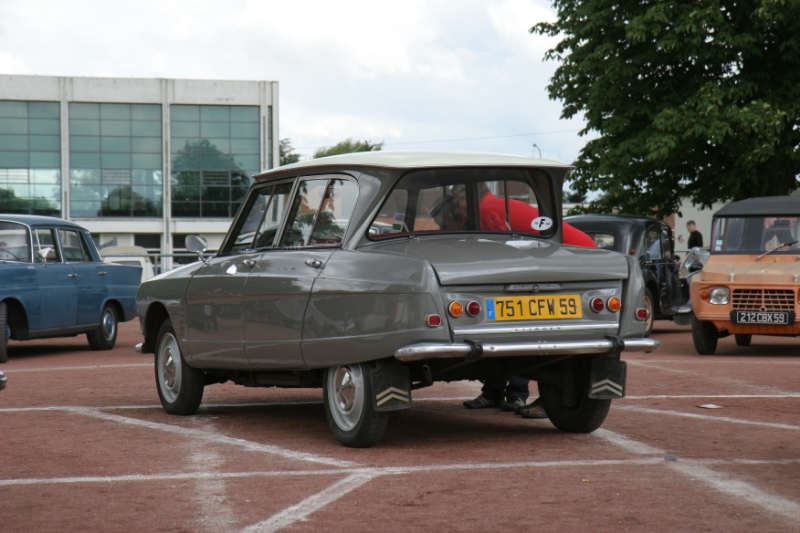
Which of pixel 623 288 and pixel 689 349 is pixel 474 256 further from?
pixel 689 349

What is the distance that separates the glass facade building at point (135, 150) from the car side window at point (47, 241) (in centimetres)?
5412

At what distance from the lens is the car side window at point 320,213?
830 centimetres

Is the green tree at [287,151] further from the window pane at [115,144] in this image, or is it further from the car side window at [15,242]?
the car side window at [15,242]

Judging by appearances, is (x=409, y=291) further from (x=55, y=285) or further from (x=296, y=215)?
(x=55, y=285)

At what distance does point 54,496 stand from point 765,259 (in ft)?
39.1

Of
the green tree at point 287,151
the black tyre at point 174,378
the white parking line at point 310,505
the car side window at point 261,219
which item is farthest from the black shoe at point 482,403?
the green tree at point 287,151

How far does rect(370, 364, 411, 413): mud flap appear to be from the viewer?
25.0 ft

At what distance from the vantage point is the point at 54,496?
20.9ft

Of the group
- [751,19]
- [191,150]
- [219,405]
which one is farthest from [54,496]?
[191,150]

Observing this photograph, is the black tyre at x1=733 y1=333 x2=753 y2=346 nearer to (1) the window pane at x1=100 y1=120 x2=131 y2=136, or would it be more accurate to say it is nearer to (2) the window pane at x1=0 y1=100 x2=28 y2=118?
(1) the window pane at x1=100 y1=120 x2=131 y2=136

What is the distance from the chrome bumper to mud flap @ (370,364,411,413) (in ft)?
0.86

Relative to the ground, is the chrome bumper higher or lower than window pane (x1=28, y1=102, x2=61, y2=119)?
lower

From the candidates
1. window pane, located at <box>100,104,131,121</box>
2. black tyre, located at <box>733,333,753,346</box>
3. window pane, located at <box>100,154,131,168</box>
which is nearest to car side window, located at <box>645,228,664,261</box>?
black tyre, located at <box>733,333,753,346</box>

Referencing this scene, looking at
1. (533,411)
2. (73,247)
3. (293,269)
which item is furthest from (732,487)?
(73,247)
